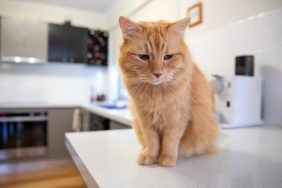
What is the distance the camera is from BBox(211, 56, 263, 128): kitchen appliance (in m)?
1.21

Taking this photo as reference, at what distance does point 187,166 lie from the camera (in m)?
0.62

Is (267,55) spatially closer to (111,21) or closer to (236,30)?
(236,30)

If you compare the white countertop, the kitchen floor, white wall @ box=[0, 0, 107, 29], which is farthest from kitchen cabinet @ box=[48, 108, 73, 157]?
the white countertop

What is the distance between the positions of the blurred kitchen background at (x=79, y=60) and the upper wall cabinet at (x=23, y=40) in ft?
0.04

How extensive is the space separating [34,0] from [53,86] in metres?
1.31

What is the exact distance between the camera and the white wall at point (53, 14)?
3.03 meters

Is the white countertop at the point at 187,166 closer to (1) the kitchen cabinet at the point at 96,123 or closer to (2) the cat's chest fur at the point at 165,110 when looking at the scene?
(2) the cat's chest fur at the point at 165,110

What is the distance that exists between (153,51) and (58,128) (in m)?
2.64

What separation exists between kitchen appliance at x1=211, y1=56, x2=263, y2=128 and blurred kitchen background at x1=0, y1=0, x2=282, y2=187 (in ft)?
0.19

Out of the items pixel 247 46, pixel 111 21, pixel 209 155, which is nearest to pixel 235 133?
pixel 209 155

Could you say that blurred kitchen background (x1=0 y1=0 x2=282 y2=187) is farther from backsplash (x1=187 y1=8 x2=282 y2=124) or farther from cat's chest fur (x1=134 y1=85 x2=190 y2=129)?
cat's chest fur (x1=134 y1=85 x2=190 y2=129)

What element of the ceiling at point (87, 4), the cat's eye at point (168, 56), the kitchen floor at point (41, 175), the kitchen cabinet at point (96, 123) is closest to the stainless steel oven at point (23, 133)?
the kitchen floor at point (41, 175)

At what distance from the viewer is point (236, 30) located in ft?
4.61

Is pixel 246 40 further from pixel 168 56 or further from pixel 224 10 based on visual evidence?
pixel 168 56
